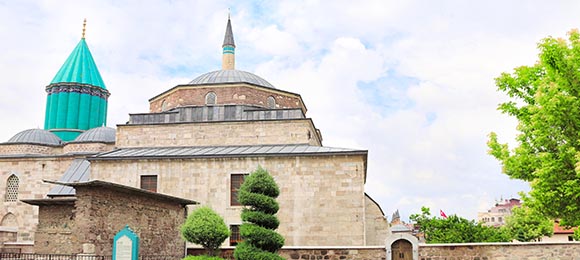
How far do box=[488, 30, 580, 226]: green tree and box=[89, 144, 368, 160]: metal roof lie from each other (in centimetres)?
796

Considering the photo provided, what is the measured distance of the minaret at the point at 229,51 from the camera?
3148 cm

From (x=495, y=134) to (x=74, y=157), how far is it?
77.4 feet

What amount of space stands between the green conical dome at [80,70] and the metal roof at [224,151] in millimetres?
15084

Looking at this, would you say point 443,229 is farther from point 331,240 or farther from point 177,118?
point 177,118

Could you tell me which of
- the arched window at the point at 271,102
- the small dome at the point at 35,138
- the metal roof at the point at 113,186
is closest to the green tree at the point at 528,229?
the arched window at the point at 271,102

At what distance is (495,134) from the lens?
14289 millimetres

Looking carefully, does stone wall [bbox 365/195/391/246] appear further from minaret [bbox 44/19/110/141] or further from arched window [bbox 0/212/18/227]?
minaret [bbox 44/19/110/141]

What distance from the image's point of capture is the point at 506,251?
51.7ft

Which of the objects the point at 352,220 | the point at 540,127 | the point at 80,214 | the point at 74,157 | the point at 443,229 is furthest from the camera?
the point at 74,157

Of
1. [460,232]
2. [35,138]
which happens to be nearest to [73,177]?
[35,138]

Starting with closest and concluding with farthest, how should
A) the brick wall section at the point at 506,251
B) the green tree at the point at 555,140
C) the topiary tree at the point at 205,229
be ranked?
the green tree at the point at 555,140, the topiary tree at the point at 205,229, the brick wall section at the point at 506,251

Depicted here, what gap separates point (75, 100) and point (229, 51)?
1277cm

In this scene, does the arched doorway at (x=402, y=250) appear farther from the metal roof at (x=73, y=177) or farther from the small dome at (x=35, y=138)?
the small dome at (x=35, y=138)

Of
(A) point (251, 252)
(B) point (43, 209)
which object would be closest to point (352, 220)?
(A) point (251, 252)
